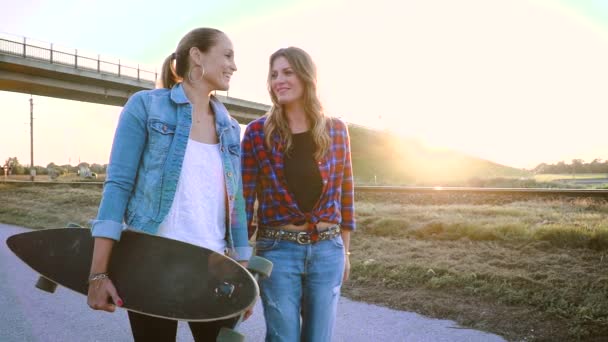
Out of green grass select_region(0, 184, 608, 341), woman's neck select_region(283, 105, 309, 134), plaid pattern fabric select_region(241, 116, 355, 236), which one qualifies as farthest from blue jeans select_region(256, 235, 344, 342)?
green grass select_region(0, 184, 608, 341)

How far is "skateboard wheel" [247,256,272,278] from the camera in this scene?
7.36 ft

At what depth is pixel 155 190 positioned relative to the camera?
81.3 inches

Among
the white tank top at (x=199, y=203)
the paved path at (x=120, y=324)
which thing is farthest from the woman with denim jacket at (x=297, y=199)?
the paved path at (x=120, y=324)

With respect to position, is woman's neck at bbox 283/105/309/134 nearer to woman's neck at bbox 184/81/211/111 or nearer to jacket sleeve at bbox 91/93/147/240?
woman's neck at bbox 184/81/211/111

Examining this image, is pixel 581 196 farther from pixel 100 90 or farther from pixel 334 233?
pixel 100 90

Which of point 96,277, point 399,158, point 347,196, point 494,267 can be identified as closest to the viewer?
point 96,277

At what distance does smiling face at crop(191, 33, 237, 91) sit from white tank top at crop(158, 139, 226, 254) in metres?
0.32

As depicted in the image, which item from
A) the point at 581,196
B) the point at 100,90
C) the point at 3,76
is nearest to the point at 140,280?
the point at 581,196

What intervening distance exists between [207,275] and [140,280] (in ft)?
0.92

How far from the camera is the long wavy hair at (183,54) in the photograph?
2.31m

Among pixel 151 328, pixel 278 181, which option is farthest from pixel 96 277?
pixel 278 181

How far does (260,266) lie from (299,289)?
488 millimetres

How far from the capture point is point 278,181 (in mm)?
2680

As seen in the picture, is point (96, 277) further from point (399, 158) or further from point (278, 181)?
point (399, 158)
